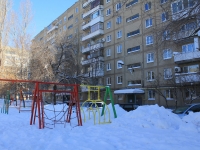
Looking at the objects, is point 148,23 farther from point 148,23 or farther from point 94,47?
point 94,47

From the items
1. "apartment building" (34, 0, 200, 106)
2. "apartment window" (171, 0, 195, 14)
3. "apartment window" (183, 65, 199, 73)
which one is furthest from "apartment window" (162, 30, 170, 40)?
"apartment window" (183, 65, 199, 73)

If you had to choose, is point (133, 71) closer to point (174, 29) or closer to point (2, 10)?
point (2, 10)

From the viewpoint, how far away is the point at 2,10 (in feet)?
93.8

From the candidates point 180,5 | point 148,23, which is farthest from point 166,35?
point 148,23

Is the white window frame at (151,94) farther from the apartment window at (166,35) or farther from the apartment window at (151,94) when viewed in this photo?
the apartment window at (166,35)

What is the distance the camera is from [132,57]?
34375 mm

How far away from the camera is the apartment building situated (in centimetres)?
2583

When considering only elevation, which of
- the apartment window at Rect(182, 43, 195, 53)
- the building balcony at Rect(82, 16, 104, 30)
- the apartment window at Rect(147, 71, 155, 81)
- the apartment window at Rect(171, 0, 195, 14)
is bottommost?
the apartment window at Rect(147, 71, 155, 81)

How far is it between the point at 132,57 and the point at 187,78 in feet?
38.0

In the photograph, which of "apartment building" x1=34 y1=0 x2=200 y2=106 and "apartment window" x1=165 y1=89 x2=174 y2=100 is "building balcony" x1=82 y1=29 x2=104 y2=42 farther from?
"apartment window" x1=165 y1=89 x2=174 y2=100

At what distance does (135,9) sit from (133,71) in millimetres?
9285

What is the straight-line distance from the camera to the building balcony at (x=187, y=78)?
23.4 m

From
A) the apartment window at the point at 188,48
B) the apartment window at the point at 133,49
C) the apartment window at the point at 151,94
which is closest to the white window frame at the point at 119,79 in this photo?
the apartment window at the point at 133,49

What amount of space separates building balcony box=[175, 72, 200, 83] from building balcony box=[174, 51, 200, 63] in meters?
2.31
